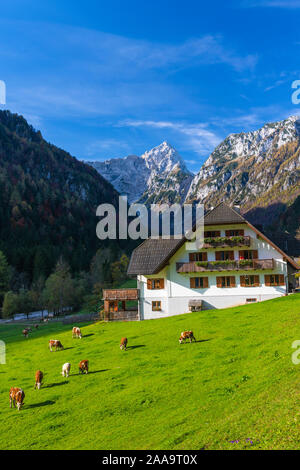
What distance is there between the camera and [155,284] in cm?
4931

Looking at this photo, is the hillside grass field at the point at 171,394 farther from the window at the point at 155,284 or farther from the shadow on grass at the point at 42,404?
the window at the point at 155,284

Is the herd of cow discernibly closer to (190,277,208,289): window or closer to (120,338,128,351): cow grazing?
(120,338,128,351): cow grazing

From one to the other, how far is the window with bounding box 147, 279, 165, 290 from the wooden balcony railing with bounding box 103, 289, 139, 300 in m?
1.87

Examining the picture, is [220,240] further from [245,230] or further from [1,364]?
[1,364]

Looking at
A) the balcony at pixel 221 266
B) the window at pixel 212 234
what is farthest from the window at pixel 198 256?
the window at pixel 212 234

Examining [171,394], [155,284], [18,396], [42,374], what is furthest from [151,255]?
[171,394]

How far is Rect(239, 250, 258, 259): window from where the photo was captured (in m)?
47.8

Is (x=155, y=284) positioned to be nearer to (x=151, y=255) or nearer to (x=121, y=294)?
(x=151, y=255)

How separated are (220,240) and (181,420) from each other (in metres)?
34.5

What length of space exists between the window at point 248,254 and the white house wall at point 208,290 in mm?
408

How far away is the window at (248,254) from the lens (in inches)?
1882

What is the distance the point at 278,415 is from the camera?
13.4 metres
